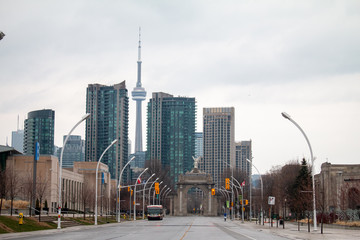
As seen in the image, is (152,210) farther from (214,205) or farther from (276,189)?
(214,205)

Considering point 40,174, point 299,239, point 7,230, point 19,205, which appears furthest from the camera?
point 40,174

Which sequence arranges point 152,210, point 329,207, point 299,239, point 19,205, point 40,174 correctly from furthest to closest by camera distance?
1. point 152,210
2. point 40,174
3. point 329,207
4. point 19,205
5. point 299,239

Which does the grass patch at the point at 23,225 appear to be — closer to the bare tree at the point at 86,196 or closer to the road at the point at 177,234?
the road at the point at 177,234

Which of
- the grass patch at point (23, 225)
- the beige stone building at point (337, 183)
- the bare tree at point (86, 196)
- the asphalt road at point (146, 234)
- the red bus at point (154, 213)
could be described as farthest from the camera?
the red bus at point (154, 213)

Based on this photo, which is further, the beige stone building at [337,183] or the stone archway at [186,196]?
the stone archway at [186,196]

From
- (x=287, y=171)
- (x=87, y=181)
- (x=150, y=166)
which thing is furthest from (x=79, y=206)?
(x=150, y=166)

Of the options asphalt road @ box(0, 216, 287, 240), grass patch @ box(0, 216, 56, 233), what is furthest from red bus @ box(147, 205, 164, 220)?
grass patch @ box(0, 216, 56, 233)

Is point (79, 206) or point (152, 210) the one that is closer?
point (152, 210)

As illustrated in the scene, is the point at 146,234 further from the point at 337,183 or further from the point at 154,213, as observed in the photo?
the point at 154,213

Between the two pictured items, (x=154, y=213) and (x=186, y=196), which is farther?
(x=186, y=196)

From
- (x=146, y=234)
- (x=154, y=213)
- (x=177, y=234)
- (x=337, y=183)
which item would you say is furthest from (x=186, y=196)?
(x=177, y=234)

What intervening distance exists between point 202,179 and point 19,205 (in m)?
106

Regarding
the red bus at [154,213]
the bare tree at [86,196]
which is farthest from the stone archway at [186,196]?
the bare tree at [86,196]

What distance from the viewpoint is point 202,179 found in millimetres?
168875
